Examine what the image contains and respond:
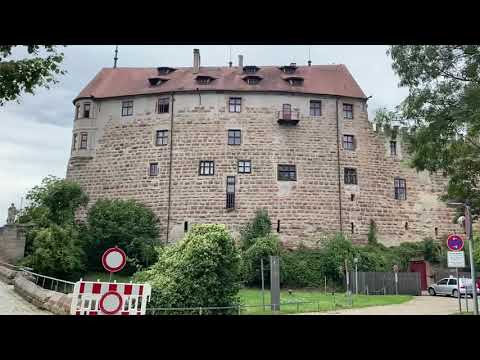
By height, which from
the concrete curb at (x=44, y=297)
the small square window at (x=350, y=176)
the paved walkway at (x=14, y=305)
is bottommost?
the paved walkway at (x=14, y=305)

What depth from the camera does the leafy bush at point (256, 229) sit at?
28845 millimetres

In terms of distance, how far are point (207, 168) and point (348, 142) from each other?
32.0 feet

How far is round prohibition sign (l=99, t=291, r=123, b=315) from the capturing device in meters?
7.73

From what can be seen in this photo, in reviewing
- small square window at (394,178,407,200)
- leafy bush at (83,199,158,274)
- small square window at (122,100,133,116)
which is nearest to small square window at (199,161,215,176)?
leafy bush at (83,199,158,274)

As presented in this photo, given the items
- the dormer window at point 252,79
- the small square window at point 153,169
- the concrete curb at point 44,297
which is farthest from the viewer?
the dormer window at point 252,79

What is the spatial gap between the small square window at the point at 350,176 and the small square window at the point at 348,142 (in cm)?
152

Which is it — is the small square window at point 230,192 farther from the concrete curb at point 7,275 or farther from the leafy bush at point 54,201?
the concrete curb at point 7,275

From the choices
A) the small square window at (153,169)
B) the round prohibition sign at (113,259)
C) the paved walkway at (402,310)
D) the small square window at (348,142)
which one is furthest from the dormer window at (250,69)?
the round prohibition sign at (113,259)

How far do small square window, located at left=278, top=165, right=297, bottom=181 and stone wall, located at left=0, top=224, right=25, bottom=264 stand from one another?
15.7m

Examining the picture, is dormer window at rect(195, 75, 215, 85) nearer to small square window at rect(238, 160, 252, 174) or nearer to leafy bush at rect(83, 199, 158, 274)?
small square window at rect(238, 160, 252, 174)

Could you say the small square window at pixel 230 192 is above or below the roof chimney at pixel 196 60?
below

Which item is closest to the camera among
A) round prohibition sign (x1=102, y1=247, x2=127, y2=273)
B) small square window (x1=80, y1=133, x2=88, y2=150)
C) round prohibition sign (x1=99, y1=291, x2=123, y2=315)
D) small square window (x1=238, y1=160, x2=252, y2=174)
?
round prohibition sign (x1=99, y1=291, x2=123, y2=315)

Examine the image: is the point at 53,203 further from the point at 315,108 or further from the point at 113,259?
the point at 113,259
